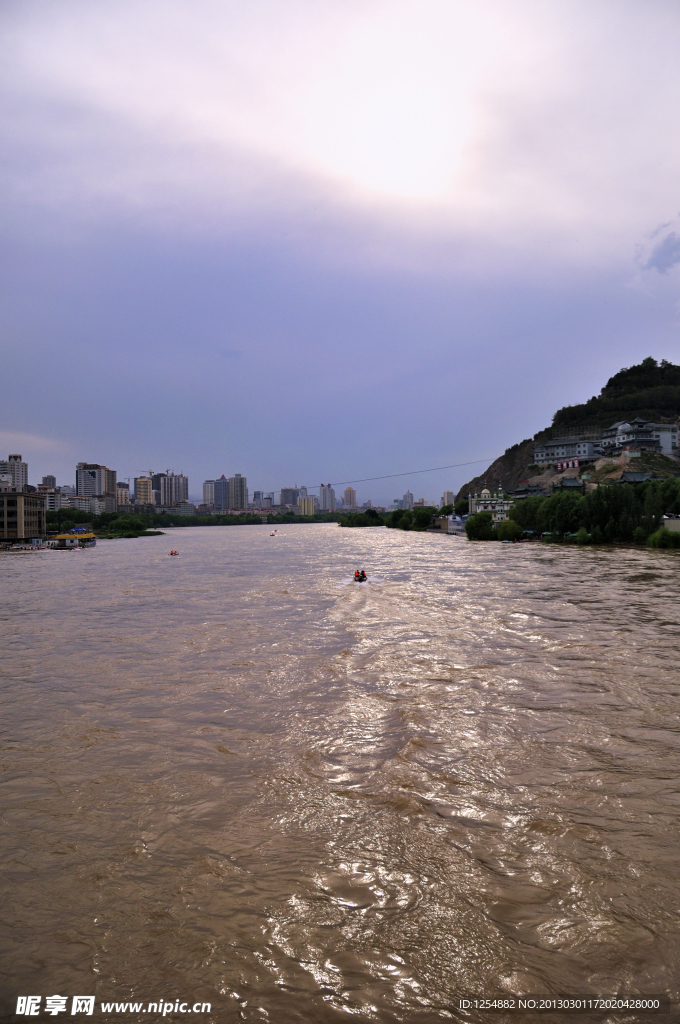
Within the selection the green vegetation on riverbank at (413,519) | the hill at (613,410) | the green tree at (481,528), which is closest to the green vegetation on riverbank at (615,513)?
the green tree at (481,528)

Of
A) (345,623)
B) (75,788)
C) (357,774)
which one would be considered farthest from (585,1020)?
(345,623)

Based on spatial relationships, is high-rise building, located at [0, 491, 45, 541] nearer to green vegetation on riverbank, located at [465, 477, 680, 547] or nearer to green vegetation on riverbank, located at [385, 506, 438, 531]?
green vegetation on riverbank, located at [385, 506, 438, 531]

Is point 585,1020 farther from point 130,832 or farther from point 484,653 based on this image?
point 484,653

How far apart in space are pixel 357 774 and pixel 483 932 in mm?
2838

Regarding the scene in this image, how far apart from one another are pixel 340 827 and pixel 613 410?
5458 inches

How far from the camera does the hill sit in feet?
387

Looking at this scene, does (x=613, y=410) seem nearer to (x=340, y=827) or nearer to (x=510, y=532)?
(x=510, y=532)

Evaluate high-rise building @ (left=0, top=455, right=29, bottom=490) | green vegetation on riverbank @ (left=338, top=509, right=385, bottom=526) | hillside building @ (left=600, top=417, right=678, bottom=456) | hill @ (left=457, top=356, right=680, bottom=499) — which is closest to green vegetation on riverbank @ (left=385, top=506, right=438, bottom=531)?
green vegetation on riverbank @ (left=338, top=509, right=385, bottom=526)

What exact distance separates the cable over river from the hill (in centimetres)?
11912

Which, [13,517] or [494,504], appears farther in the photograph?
[494,504]

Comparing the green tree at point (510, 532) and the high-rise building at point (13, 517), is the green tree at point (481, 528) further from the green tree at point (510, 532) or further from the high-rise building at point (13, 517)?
the high-rise building at point (13, 517)

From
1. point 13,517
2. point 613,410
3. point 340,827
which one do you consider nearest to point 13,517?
point 13,517

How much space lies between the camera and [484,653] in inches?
505

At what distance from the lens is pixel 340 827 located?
5.48 m
